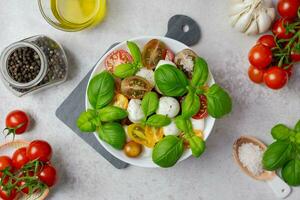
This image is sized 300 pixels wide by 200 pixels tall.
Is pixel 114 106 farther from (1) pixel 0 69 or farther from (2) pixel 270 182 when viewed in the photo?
(2) pixel 270 182

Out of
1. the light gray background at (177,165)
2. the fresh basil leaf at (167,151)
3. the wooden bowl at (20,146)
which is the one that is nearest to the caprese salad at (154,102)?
the fresh basil leaf at (167,151)

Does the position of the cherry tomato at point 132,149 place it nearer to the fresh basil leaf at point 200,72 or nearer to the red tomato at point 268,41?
the fresh basil leaf at point 200,72

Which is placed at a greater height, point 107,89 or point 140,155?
point 107,89

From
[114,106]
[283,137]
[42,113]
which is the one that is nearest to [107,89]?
[114,106]

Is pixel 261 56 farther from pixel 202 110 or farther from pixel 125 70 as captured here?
pixel 125 70

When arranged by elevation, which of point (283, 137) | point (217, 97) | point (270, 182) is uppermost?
point (217, 97)

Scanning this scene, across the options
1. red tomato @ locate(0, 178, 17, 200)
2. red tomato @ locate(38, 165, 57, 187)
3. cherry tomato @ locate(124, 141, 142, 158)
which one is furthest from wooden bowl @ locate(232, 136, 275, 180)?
red tomato @ locate(0, 178, 17, 200)
